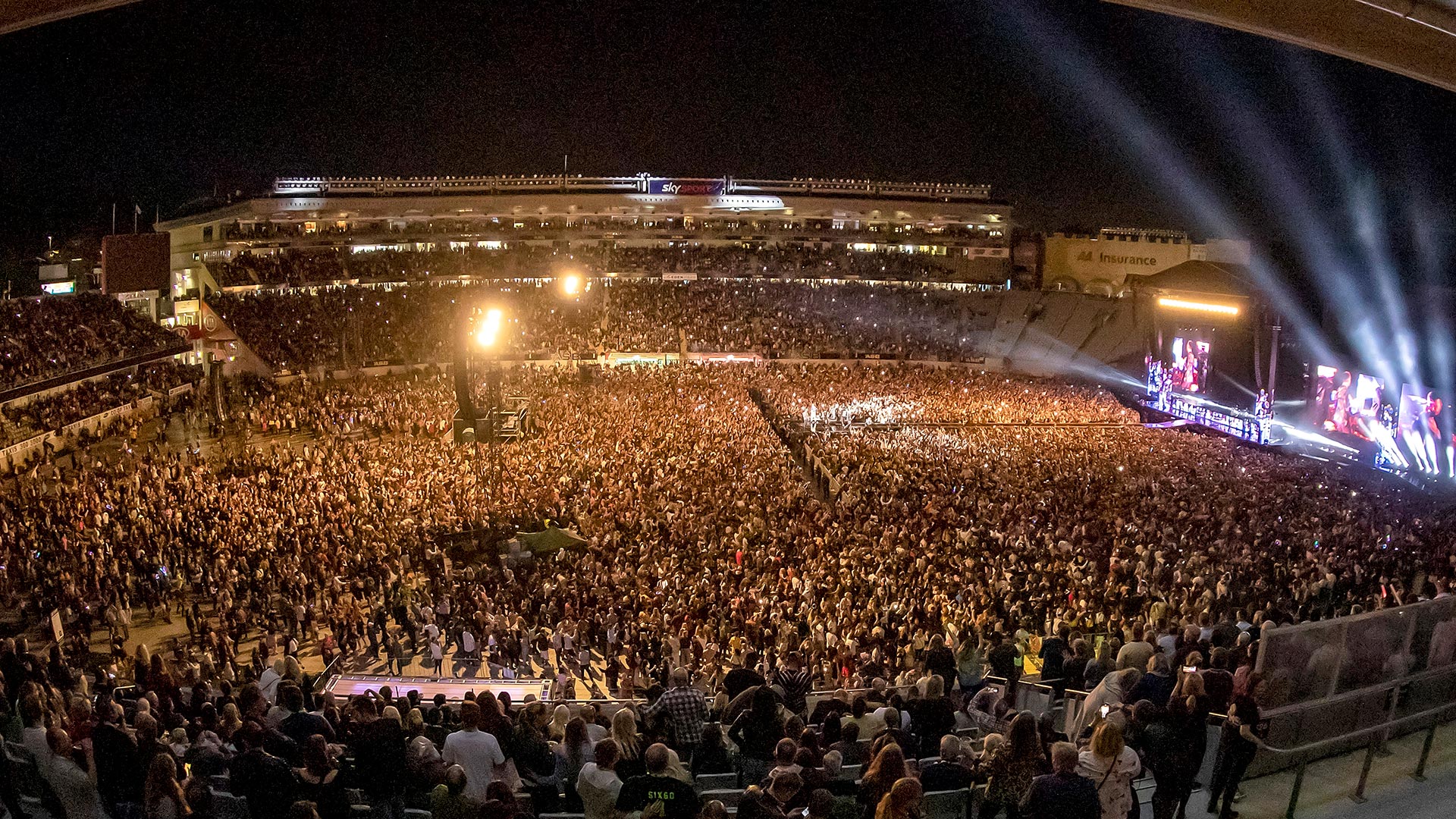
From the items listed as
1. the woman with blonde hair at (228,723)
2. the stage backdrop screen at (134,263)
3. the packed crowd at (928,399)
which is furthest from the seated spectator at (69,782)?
the stage backdrop screen at (134,263)

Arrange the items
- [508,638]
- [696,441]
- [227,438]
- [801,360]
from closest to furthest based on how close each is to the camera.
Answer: [508,638] → [696,441] → [227,438] → [801,360]

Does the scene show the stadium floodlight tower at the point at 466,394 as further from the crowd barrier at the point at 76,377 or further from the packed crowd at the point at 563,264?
the packed crowd at the point at 563,264

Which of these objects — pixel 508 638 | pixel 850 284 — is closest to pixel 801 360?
pixel 850 284

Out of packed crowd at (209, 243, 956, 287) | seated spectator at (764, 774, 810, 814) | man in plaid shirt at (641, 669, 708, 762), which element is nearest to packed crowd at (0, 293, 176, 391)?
packed crowd at (209, 243, 956, 287)

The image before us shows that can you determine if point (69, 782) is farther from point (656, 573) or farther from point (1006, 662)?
point (656, 573)

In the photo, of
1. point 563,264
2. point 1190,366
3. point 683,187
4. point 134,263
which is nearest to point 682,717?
point 1190,366

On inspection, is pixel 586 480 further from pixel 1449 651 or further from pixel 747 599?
pixel 1449 651
